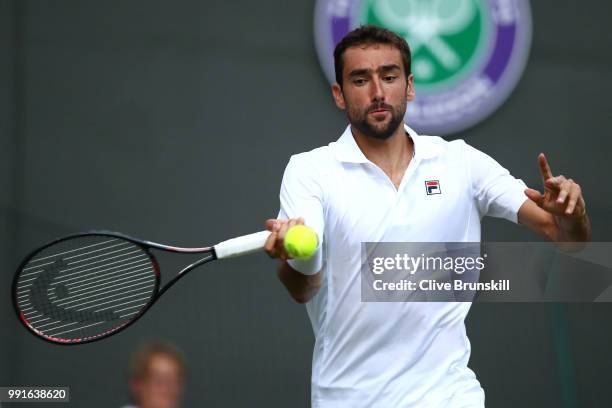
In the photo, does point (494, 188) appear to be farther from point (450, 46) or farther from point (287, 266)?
point (450, 46)

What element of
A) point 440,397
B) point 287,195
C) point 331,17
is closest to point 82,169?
point 331,17

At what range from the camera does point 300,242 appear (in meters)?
3.33

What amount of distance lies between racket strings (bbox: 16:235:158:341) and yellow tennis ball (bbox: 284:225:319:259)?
0.79m

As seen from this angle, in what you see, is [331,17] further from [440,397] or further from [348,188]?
[440,397]

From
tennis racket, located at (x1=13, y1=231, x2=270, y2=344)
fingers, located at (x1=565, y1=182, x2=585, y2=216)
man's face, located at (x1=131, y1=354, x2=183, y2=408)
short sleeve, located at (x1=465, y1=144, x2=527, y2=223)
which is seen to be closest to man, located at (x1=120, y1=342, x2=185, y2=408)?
man's face, located at (x1=131, y1=354, x2=183, y2=408)

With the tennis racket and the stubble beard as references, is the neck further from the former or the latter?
the tennis racket

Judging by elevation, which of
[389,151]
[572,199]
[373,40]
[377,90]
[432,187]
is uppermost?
[373,40]

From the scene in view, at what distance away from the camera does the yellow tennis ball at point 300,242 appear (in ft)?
10.9

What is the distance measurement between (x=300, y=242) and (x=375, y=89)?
28.8 inches

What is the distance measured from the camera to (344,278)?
375 centimetres

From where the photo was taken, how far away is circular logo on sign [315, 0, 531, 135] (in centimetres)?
580

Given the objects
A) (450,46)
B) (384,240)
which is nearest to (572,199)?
(384,240)

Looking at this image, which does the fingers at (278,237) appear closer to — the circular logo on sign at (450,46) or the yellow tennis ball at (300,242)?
the yellow tennis ball at (300,242)

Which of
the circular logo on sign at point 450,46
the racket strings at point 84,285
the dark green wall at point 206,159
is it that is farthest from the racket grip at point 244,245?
the circular logo on sign at point 450,46
